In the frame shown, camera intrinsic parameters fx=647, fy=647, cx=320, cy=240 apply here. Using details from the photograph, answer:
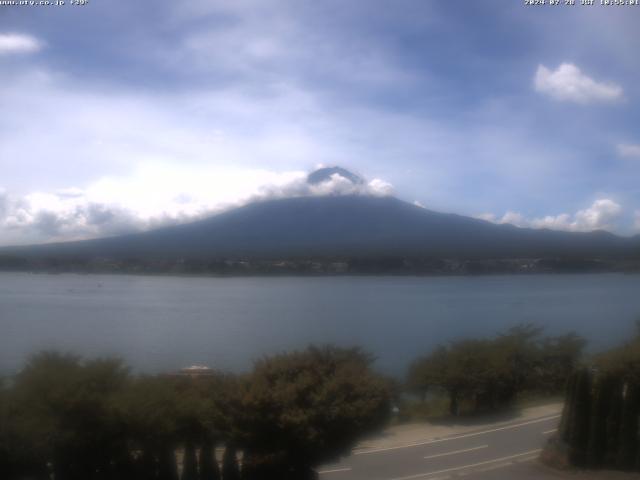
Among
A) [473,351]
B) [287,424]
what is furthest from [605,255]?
[287,424]

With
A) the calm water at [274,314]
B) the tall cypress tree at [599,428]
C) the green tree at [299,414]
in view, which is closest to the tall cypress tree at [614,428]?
the tall cypress tree at [599,428]

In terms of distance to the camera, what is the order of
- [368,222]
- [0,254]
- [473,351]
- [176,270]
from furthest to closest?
1. [368,222]
2. [176,270]
3. [0,254]
4. [473,351]

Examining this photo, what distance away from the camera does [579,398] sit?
Answer: 1227 cm

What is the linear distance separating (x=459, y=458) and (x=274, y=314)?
28756mm

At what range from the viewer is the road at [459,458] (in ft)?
39.1

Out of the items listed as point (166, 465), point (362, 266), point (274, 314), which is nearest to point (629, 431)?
point (166, 465)

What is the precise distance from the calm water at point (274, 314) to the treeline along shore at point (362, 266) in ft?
8.04

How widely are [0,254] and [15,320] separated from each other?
334 centimetres

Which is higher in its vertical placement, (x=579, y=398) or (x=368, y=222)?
(x=368, y=222)

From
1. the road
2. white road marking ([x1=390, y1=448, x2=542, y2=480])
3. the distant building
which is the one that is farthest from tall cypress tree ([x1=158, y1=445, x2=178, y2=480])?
white road marking ([x1=390, y1=448, x2=542, y2=480])

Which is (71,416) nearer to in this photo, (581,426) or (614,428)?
(581,426)

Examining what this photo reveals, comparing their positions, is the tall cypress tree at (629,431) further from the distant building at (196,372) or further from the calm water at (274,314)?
the calm water at (274,314)

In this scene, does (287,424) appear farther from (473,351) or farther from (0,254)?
(0,254)

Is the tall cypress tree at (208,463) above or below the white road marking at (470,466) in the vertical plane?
above
